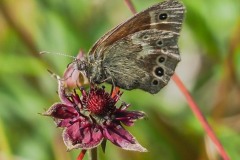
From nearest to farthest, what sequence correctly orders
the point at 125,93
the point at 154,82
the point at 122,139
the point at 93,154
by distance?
the point at 93,154 → the point at 122,139 → the point at 154,82 → the point at 125,93

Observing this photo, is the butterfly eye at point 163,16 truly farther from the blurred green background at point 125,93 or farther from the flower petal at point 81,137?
the blurred green background at point 125,93

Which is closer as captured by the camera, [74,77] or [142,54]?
[74,77]

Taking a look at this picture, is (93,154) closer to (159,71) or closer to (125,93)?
(159,71)

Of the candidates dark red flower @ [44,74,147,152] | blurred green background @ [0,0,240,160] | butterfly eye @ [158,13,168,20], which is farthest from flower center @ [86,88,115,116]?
blurred green background @ [0,0,240,160]

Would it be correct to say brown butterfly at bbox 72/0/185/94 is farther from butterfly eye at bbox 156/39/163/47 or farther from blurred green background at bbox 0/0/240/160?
blurred green background at bbox 0/0/240/160

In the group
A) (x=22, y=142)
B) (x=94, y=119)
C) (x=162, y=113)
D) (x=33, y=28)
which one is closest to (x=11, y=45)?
(x=33, y=28)

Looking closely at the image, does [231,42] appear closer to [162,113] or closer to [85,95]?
[162,113]

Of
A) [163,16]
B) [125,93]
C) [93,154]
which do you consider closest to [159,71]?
[163,16]
